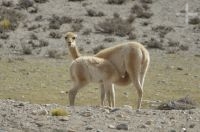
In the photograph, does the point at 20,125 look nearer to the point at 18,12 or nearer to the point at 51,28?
the point at 51,28

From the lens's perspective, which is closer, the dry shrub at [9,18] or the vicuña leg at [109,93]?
the vicuña leg at [109,93]

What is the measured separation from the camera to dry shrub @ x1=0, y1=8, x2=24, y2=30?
129ft

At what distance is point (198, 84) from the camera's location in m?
26.0

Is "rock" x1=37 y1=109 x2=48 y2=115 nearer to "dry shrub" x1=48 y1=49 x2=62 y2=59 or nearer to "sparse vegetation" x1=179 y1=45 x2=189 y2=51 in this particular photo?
"dry shrub" x1=48 y1=49 x2=62 y2=59

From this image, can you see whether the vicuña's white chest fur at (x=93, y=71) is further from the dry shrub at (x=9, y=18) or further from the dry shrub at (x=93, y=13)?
the dry shrub at (x=93, y=13)

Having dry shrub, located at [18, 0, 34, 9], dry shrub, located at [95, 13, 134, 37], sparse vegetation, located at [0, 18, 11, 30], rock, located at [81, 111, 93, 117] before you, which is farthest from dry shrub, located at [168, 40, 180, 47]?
rock, located at [81, 111, 93, 117]

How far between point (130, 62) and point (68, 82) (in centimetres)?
853

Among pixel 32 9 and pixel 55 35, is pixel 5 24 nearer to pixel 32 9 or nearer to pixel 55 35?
pixel 55 35

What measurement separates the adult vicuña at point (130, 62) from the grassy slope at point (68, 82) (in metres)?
3.39

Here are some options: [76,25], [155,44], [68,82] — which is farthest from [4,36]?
[68,82]

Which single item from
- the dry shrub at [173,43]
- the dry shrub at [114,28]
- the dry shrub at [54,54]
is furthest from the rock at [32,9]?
the dry shrub at [54,54]

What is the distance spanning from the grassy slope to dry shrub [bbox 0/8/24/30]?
8.09 m

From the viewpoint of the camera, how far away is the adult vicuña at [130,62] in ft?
57.8

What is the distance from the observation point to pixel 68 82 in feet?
85.3
